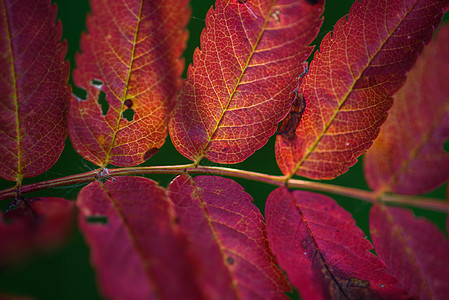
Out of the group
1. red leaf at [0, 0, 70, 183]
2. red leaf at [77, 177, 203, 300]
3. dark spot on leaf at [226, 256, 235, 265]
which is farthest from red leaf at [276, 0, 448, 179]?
red leaf at [0, 0, 70, 183]

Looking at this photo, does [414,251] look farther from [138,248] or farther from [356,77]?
[138,248]

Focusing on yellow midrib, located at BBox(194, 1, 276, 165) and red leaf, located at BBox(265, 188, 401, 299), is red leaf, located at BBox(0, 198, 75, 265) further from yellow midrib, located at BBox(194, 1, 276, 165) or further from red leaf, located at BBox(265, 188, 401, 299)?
red leaf, located at BBox(265, 188, 401, 299)

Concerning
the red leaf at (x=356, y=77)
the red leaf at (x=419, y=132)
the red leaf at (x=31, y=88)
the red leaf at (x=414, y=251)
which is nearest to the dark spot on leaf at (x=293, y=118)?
the red leaf at (x=356, y=77)

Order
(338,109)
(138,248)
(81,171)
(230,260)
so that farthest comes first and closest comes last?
(81,171), (338,109), (230,260), (138,248)

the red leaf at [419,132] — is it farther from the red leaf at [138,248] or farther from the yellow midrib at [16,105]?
the yellow midrib at [16,105]

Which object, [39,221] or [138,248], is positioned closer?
[138,248]

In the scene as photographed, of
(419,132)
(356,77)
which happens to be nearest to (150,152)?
(356,77)
